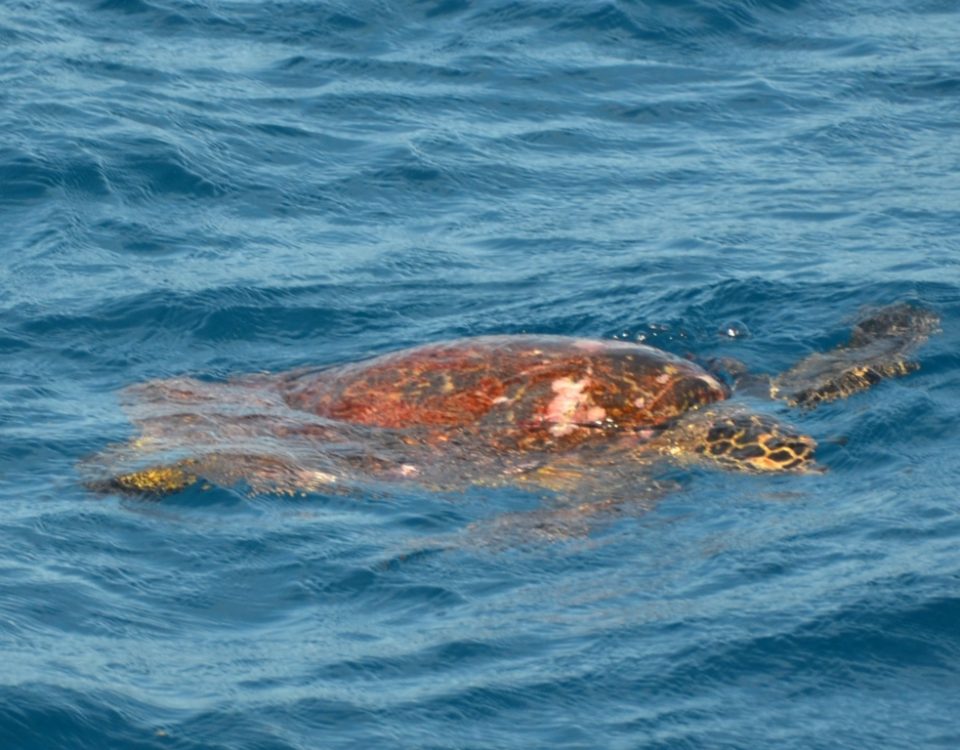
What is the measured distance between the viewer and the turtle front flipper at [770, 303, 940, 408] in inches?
376

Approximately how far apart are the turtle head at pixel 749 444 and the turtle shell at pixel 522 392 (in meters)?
0.27

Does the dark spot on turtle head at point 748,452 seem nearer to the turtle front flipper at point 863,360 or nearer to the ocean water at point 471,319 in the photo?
the ocean water at point 471,319

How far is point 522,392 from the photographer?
9172 millimetres

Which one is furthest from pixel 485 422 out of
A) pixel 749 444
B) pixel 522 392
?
pixel 749 444

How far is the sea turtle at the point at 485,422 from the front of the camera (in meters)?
8.64

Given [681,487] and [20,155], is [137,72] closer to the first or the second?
[20,155]

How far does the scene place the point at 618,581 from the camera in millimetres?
7387

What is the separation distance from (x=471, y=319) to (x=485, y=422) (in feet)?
7.45

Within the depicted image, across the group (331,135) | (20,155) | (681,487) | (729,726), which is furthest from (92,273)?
(729,726)

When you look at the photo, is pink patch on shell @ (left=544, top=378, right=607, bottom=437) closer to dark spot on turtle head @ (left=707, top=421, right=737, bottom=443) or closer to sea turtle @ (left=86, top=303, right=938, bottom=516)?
sea turtle @ (left=86, top=303, right=938, bottom=516)

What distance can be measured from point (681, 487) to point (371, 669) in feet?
8.07

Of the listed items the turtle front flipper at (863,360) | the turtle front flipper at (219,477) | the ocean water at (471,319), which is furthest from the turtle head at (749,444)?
the turtle front flipper at (219,477)

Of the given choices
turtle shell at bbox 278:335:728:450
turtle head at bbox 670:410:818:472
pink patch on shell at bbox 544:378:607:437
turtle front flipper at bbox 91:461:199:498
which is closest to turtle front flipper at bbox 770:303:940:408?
turtle shell at bbox 278:335:728:450

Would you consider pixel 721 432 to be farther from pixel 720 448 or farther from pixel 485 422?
pixel 485 422
